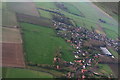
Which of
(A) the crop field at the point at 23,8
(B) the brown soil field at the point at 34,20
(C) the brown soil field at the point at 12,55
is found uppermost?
(A) the crop field at the point at 23,8

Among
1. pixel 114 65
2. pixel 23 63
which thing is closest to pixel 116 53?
pixel 114 65

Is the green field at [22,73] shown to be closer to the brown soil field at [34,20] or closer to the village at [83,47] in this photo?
the village at [83,47]

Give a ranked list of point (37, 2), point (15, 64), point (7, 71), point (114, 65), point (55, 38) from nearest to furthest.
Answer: point (7, 71) → point (15, 64) → point (114, 65) → point (55, 38) → point (37, 2)

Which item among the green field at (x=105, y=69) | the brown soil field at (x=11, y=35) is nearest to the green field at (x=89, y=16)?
the green field at (x=105, y=69)

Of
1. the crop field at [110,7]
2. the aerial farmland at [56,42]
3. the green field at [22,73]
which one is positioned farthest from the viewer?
the crop field at [110,7]

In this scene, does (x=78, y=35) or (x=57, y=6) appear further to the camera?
(x=57, y=6)

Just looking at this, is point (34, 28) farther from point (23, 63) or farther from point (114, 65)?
point (114, 65)

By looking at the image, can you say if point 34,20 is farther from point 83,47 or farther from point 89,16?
point 89,16

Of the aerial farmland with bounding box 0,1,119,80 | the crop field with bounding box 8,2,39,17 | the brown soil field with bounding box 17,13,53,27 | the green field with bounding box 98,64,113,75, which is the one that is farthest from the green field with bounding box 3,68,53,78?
the crop field with bounding box 8,2,39,17
